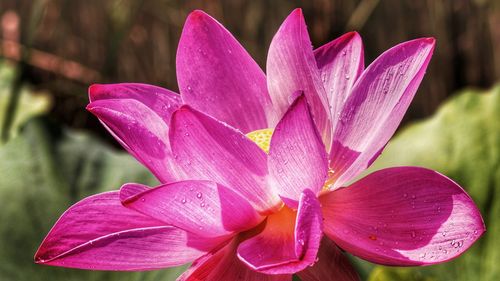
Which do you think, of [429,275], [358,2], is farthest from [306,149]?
[358,2]

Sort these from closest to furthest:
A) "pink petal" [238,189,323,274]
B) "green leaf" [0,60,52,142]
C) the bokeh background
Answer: "pink petal" [238,189,323,274]
"green leaf" [0,60,52,142]
the bokeh background

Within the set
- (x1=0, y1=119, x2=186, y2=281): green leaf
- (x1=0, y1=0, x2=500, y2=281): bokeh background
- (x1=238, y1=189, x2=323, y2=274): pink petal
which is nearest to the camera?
(x1=238, y1=189, x2=323, y2=274): pink petal

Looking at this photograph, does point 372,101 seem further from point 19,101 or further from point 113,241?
point 19,101

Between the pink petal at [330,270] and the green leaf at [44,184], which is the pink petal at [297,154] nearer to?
the pink petal at [330,270]

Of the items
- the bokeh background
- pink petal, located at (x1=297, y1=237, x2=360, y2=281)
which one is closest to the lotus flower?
pink petal, located at (x1=297, y1=237, x2=360, y2=281)

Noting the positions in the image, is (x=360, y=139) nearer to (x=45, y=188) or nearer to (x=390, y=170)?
(x=390, y=170)

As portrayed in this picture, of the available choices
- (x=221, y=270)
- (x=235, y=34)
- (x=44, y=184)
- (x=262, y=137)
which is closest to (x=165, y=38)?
(x=235, y=34)

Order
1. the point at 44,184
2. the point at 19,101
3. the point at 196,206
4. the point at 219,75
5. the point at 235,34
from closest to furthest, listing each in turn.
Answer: the point at 196,206 < the point at 219,75 < the point at 44,184 < the point at 19,101 < the point at 235,34

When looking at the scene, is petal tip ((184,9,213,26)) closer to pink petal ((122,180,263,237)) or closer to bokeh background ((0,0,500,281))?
pink petal ((122,180,263,237))
